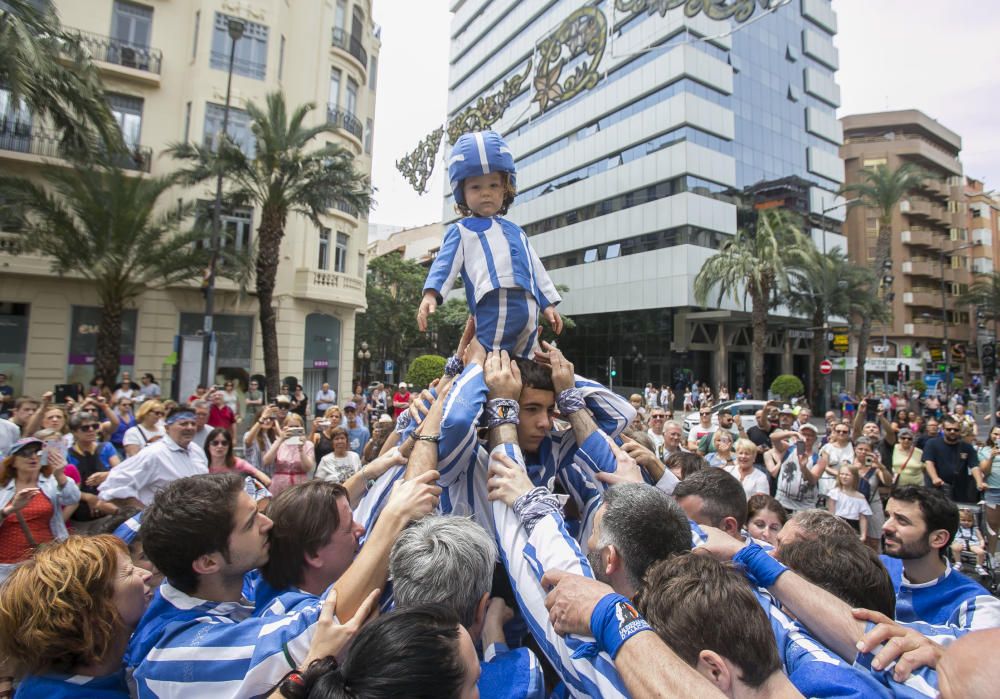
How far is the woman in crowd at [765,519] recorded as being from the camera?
3.60 m

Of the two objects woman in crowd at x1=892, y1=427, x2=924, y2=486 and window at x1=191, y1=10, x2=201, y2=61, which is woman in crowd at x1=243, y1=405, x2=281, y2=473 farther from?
window at x1=191, y1=10, x2=201, y2=61

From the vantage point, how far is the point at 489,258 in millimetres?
3186

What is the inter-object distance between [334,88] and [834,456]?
2387 centimetres

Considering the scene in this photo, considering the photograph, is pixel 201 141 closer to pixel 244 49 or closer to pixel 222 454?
pixel 244 49

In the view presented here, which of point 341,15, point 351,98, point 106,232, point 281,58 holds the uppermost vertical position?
point 341,15

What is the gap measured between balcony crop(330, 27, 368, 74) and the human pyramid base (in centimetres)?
2466

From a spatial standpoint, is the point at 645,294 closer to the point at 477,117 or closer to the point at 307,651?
the point at 477,117

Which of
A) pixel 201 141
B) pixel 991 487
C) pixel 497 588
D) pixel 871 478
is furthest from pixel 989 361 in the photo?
pixel 201 141

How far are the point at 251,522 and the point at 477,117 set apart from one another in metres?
37.8

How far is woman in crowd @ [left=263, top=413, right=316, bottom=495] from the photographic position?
21.9ft

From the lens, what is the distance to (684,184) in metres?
29.6

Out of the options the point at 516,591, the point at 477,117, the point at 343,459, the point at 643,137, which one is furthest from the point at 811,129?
the point at 516,591

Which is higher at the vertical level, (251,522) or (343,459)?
(251,522)

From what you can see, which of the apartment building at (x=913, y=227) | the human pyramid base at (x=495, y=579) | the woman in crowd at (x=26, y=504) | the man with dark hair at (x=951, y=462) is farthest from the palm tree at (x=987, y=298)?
the woman in crowd at (x=26, y=504)
